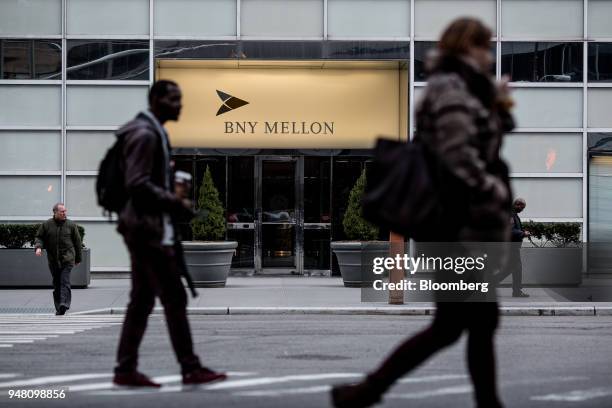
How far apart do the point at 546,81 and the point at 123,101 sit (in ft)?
27.6

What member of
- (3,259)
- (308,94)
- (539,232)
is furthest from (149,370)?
(308,94)

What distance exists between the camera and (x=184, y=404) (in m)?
6.93

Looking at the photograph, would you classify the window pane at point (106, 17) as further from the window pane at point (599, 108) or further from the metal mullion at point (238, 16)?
the window pane at point (599, 108)

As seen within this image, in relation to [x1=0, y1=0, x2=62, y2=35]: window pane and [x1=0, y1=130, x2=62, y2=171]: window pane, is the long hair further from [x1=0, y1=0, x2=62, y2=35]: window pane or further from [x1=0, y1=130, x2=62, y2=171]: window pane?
[x1=0, y1=0, x2=62, y2=35]: window pane

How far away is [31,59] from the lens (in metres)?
23.2

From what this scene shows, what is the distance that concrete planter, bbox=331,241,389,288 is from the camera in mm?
20641

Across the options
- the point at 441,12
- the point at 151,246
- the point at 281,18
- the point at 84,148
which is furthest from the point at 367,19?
the point at 151,246

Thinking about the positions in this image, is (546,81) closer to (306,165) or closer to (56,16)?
(306,165)

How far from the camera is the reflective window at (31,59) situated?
76.0 feet

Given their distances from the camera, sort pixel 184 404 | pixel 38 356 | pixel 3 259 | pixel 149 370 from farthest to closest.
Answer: pixel 3 259
pixel 38 356
pixel 149 370
pixel 184 404

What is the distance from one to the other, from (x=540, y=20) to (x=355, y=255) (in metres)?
A: 6.66

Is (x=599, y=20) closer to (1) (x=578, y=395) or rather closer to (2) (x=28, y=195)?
(2) (x=28, y=195)

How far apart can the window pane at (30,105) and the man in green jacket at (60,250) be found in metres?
6.52

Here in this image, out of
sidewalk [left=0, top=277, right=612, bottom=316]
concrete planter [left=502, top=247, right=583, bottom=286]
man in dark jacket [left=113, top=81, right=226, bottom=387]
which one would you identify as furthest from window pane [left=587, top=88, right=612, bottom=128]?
man in dark jacket [left=113, top=81, right=226, bottom=387]
